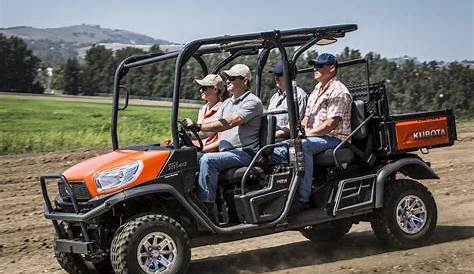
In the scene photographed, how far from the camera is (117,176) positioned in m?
6.43

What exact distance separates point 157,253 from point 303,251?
215 centimetres

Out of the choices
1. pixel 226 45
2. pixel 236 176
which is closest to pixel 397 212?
pixel 236 176

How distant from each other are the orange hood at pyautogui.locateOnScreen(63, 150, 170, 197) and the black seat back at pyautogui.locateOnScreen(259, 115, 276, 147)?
1.02 metres

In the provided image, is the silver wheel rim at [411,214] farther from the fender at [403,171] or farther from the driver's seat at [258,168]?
the driver's seat at [258,168]

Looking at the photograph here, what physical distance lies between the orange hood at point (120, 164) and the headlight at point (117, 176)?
3cm

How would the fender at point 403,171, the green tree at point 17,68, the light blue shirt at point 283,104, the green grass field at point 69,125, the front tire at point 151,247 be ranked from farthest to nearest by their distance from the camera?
the green tree at point 17,68
the green grass field at point 69,125
the light blue shirt at point 283,104
the fender at point 403,171
the front tire at point 151,247

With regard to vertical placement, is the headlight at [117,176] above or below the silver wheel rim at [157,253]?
above

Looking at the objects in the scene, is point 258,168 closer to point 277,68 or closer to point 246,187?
point 246,187

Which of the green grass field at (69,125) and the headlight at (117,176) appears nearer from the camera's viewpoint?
the headlight at (117,176)

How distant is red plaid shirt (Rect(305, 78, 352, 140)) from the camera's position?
7.46 m

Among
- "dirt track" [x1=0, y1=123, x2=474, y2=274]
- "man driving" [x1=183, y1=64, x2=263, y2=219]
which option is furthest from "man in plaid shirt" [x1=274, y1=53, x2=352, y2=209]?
"dirt track" [x1=0, y1=123, x2=474, y2=274]

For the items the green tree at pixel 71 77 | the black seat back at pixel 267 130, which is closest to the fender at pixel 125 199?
the black seat back at pixel 267 130

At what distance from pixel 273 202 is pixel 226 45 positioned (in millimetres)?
1548

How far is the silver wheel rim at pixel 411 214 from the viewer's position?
25.5ft
